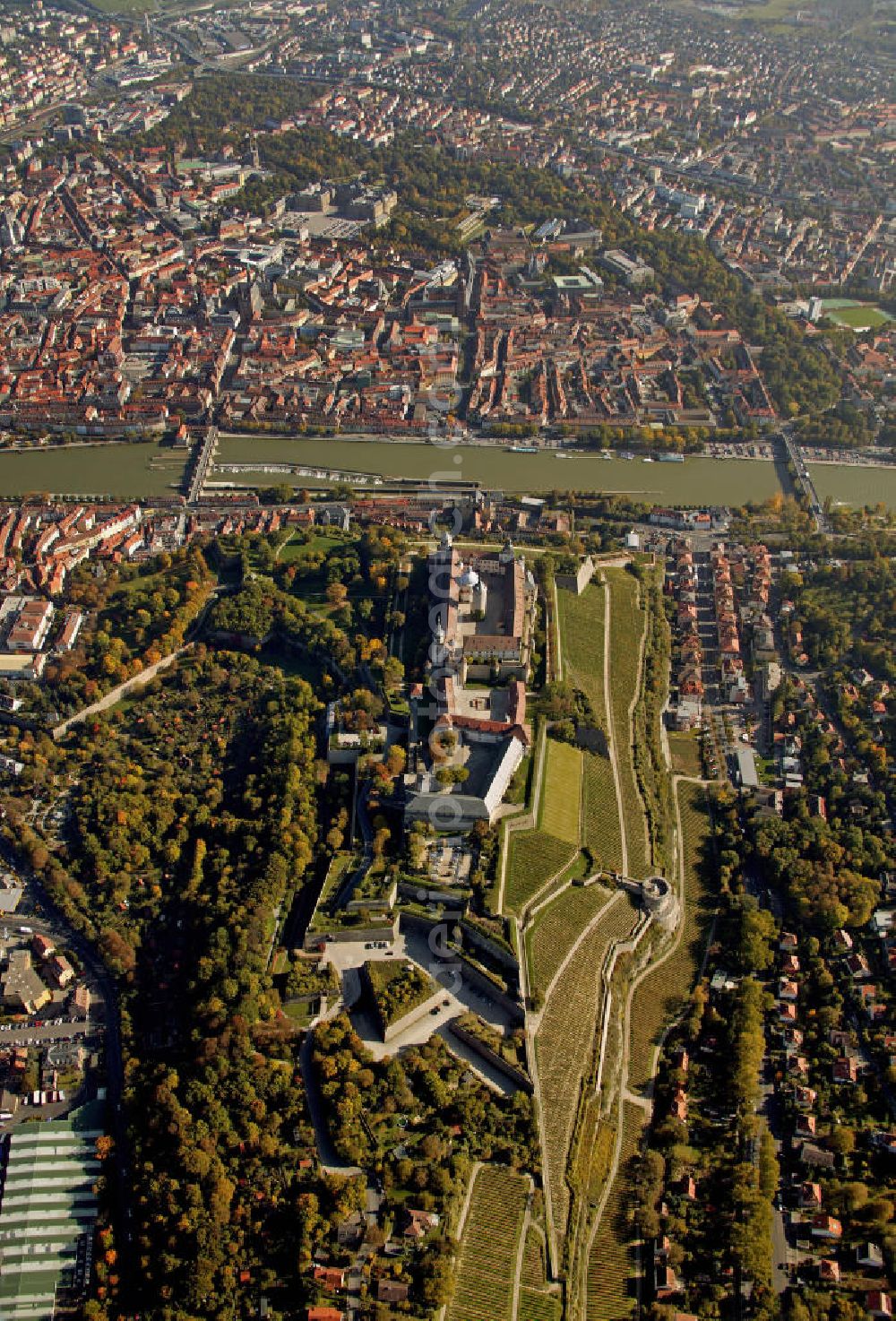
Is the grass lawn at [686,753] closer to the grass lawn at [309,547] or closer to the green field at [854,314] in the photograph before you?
the grass lawn at [309,547]

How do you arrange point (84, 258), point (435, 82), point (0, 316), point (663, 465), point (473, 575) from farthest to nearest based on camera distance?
point (435, 82) < point (84, 258) < point (0, 316) < point (663, 465) < point (473, 575)

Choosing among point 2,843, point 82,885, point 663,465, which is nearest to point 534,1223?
point 82,885

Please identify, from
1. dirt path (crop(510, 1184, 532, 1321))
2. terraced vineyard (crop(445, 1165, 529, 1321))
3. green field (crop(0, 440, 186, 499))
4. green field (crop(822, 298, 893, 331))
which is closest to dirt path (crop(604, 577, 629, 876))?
terraced vineyard (crop(445, 1165, 529, 1321))

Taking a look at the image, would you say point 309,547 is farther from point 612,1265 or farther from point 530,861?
point 612,1265

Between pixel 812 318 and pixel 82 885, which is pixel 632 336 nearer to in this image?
pixel 812 318

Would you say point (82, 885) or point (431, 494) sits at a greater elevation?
point (431, 494)

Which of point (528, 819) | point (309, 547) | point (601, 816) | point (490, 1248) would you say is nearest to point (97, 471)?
point (309, 547)

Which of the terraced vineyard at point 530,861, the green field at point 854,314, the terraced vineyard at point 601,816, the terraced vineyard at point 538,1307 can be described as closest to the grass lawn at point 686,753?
A: the terraced vineyard at point 601,816
